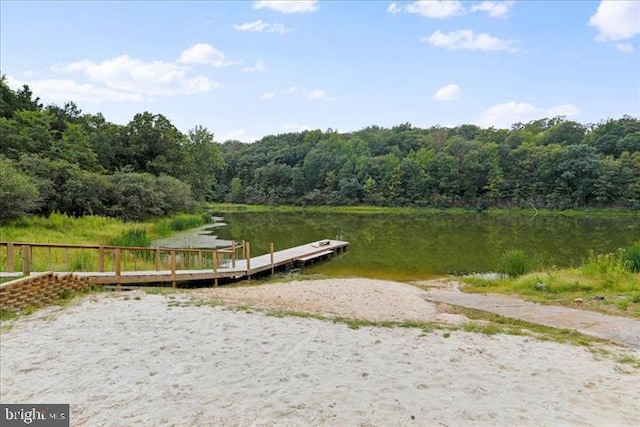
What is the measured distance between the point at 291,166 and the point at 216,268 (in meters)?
77.4

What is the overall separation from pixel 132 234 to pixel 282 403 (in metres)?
17.5

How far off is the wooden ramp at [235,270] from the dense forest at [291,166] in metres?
11.1

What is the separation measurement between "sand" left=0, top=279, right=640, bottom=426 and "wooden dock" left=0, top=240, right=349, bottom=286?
288 centimetres

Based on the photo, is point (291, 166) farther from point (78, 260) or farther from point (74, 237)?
point (78, 260)

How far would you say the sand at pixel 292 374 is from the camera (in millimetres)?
4293

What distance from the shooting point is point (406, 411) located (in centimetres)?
433

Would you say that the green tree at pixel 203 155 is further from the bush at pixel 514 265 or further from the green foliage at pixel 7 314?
the green foliage at pixel 7 314

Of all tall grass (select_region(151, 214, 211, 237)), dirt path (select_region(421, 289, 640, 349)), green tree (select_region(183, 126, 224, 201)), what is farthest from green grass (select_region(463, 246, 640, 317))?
green tree (select_region(183, 126, 224, 201))

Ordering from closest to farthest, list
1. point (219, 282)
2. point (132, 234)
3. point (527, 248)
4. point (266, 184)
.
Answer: point (219, 282) → point (132, 234) → point (527, 248) → point (266, 184)

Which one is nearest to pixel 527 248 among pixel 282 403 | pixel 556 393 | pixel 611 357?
pixel 611 357

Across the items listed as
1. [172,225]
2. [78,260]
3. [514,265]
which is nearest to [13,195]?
[78,260]

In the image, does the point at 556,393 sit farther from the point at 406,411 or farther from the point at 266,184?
the point at 266,184

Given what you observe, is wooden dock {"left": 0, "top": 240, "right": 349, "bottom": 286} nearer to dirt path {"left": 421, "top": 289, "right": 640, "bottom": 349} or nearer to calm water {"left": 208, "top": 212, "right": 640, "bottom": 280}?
calm water {"left": 208, "top": 212, "right": 640, "bottom": 280}

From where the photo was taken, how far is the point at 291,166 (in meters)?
90.6
